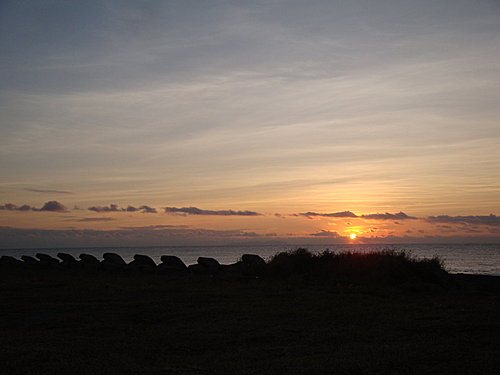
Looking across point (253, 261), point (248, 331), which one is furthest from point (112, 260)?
point (248, 331)

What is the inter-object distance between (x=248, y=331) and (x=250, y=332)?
11 centimetres

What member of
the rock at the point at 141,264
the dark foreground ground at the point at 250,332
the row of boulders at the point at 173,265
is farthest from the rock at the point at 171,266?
the dark foreground ground at the point at 250,332

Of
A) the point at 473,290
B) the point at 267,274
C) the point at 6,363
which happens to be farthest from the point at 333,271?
the point at 6,363

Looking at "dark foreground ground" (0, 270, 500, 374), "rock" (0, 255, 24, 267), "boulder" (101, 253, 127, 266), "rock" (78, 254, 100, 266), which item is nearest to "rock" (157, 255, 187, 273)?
"boulder" (101, 253, 127, 266)

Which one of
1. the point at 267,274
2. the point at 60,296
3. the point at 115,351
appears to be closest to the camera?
the point at 115,351

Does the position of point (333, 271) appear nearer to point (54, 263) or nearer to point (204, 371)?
point (204, 371)

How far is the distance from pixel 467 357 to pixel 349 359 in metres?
1.69

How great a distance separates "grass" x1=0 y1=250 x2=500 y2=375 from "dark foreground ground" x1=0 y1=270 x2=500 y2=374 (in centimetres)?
2

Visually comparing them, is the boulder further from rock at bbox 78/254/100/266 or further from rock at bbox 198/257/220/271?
rock at bbox 198/257/220/271

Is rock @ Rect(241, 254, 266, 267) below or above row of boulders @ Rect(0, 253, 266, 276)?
above

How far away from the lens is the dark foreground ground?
7617 mm

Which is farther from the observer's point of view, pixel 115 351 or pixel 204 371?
pixel 115 351

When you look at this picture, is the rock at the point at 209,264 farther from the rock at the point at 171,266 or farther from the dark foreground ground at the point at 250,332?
the dark foreground ground at the point at 250,332

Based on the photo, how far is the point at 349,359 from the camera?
777cm
